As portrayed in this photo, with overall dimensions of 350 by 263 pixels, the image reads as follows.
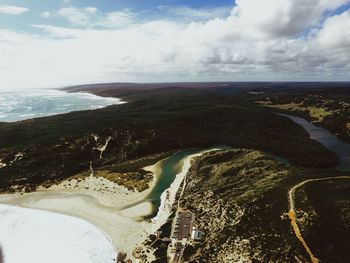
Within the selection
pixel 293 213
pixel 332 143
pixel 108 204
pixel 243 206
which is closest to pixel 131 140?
pixel 108 204

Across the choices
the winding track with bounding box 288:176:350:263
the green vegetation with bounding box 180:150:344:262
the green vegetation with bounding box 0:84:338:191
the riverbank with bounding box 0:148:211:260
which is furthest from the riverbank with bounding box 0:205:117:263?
the winding track with bounding box 288:176:350:263

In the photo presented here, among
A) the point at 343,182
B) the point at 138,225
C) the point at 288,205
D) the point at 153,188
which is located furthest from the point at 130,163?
the point at 343,182

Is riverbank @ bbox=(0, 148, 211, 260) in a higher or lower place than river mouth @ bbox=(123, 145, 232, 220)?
lower

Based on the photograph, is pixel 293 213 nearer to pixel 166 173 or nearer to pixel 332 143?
pixel 166 173

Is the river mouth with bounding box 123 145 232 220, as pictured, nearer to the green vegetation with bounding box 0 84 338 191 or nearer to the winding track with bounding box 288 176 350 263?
the green vegetation with bounding box 0 84 338 191

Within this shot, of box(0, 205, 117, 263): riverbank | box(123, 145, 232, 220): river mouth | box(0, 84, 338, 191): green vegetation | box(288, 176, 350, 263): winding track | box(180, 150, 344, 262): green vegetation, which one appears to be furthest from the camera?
box(0, 84, 338, 191): green vegetation

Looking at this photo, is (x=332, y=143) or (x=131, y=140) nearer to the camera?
(x=131, y=140)

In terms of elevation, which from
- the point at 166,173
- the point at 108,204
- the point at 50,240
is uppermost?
the point at 166,173

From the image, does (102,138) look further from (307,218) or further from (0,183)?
(307,218)
